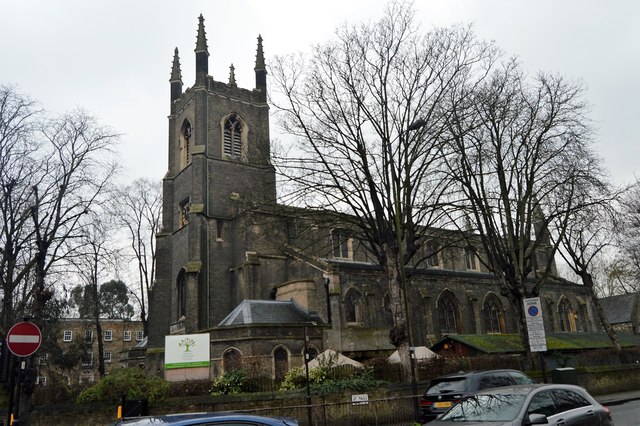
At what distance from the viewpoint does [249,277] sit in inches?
1243

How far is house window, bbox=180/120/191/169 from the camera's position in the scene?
3816 cm

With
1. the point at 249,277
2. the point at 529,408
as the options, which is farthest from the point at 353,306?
the point at 529,408

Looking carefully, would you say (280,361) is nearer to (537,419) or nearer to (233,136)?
(233,136)

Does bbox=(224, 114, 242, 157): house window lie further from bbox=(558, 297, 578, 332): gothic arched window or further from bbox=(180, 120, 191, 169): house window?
bbox=(558, 297, 578, 332): gothic arched window

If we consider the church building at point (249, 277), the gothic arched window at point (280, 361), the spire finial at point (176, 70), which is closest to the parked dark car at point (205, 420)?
the church building at point (249, 277)

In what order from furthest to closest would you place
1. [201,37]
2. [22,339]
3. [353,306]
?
[201,37] → [353,306] → [22,339]

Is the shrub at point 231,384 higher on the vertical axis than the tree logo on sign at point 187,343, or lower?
lower

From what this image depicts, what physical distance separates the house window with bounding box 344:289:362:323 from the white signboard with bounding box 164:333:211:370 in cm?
1169

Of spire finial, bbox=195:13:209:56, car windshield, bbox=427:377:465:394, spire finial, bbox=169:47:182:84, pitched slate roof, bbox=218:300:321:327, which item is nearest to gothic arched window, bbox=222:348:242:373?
pitched slate roof, bbox=218:300:321:327

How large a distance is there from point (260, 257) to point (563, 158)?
18780 millimetres

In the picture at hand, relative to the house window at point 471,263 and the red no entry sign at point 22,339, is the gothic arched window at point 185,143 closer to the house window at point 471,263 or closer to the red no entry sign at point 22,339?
the house window at point 471,263

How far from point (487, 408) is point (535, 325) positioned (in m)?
9.34

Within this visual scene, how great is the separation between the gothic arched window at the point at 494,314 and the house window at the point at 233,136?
→ 72.3 feet

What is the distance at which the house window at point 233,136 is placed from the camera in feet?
123
